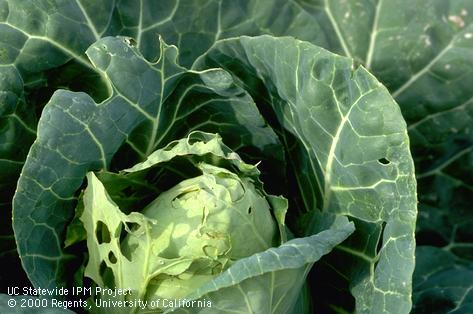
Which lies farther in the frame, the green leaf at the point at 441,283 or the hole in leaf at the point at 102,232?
the green leaf at the point at 441,283

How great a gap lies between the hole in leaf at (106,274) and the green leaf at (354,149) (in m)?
0.42

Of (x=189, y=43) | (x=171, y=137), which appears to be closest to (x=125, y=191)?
(x=171, y=137)

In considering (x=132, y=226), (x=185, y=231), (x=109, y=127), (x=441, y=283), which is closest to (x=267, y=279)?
(x=185, y=231)

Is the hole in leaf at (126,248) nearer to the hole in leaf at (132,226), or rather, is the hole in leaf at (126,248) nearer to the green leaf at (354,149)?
the hole in leaf at (132,226)

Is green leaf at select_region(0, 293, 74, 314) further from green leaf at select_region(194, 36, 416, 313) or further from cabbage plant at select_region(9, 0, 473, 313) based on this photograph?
green leaf at select_region(194, 36, 416, 313)

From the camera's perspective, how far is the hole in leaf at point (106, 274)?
1.33m

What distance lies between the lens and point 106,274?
1331mm

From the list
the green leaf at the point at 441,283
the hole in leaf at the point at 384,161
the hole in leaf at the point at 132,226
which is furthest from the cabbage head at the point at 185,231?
the green leaf at the point at 441,283

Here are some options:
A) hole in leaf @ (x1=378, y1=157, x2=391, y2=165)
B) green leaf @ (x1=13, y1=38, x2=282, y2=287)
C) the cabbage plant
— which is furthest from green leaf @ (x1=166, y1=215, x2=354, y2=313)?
green leaf @ (x1=13, y1=38, x2=282, y2=287)

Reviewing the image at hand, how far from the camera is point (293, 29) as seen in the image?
1.61 metres

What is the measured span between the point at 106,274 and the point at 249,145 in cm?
41

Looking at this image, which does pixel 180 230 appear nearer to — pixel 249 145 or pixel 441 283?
pixel 249 145

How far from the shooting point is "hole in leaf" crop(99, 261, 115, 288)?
1.33m

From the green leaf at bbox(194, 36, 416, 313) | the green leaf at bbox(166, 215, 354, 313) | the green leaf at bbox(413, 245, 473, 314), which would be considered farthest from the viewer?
the green leaf at bbox(413, 245, 473, 314)
